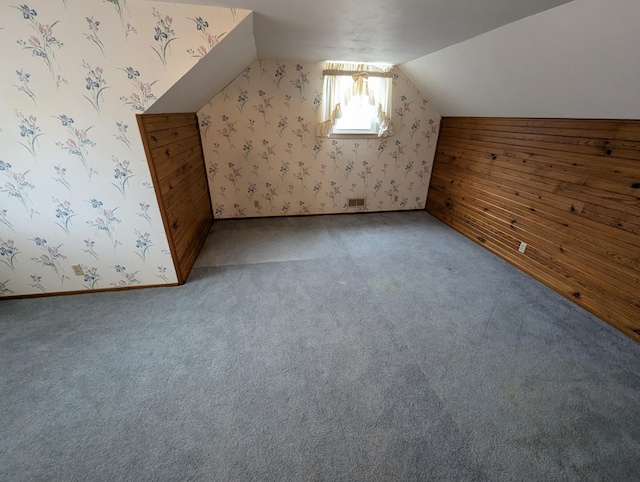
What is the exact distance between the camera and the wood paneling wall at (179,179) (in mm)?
2020

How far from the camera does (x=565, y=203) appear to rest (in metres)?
2.24

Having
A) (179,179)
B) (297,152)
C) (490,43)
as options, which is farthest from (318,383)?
(297,152)

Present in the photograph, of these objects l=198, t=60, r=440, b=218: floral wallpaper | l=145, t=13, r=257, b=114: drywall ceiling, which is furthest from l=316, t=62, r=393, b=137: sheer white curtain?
l=145, t=13, r=257, b=114: drywall ceiling

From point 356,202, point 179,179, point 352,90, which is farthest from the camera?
point 356,202

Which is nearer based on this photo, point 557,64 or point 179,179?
point 557,64

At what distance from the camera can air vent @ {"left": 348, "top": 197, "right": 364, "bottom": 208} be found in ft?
12.8

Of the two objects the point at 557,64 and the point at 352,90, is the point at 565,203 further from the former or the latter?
the point at 352,90

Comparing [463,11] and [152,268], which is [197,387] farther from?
[463,11]

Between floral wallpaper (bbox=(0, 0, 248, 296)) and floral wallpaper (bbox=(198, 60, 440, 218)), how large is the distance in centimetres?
153

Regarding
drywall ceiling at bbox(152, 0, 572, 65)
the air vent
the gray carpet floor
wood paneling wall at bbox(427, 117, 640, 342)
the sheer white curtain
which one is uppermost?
drywall ceiling at bbox(152, 0, 572, 65)

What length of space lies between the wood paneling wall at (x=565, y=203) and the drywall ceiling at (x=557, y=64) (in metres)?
0.18

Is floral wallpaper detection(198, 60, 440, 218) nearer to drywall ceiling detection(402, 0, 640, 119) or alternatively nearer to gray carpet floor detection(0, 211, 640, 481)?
drywall ceiling detection(402, 0, 640, 119)

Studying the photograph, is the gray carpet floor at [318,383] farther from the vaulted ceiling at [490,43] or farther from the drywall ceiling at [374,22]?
the drywall ceiling at [374,22]

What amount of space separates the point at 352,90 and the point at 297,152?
0.99 metres
